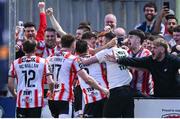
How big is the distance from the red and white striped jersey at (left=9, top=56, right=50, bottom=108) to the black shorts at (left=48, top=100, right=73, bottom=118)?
11.8 inches

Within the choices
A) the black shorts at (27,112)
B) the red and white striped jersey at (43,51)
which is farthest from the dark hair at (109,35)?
the black shorts at (27,112)

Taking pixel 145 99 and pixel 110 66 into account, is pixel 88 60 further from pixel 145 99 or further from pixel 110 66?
pixel 145 99

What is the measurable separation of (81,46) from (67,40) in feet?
1.28

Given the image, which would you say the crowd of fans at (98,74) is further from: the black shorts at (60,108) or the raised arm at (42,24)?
the raised arm at (42,24)

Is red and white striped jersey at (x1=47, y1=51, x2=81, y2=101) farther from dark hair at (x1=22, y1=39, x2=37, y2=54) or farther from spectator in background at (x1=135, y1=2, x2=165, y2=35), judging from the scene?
spectator in background at (x1=135, y1=2, x2=165, y2=35)

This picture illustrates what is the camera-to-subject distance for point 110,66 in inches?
560

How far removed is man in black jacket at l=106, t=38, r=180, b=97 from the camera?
13.7 m

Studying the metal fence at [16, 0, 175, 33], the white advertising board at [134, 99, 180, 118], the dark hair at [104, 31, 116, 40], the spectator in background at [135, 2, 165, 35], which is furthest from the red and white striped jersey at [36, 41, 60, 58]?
the metal fence at [16, 0, 175, 33]

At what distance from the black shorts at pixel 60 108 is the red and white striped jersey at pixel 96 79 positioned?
56 cm

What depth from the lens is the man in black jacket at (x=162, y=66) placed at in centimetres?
1366

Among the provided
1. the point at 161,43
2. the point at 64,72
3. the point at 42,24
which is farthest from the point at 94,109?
the point at 42,24

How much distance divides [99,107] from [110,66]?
896 mm

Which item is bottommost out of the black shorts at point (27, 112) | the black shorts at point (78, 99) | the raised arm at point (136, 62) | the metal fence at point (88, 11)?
the black shorts at point (27, 112)

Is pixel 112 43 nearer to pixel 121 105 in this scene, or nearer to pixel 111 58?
Result: pixel 111 58
